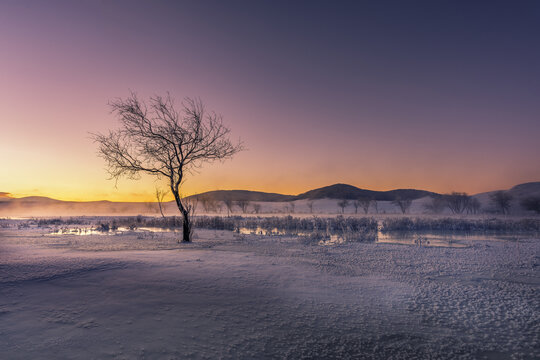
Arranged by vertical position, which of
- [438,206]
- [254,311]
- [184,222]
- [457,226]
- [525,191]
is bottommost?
[457,226]

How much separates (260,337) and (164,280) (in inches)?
102

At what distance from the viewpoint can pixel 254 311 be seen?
3980 millimetres

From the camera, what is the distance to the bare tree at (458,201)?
7031 centimetres

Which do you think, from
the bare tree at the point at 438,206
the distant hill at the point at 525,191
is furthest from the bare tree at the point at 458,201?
the distant hill at the point at 525,191

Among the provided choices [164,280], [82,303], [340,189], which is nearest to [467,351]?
[164,280]

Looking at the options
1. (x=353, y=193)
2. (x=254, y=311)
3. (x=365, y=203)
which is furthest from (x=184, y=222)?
(x=353, y=193)

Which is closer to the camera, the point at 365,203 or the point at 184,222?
the point at 184,222

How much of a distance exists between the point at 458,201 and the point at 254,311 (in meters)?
83.0

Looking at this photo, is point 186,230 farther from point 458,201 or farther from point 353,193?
point 353,193

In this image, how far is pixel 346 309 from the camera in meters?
4.19

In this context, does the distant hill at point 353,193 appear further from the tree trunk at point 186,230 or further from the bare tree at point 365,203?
the tree trunk at point 186,230

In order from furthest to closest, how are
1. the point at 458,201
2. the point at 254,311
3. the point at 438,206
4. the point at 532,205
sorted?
the point at 438,206 < the point at 458,201 < the point at 532,205 < the point at 254,311

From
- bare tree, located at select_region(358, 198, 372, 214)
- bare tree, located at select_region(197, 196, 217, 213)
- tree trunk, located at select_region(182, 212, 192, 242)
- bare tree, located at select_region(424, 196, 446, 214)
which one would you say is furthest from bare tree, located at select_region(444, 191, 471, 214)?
tree trunk, located at select_region(182, 212, 192, 242)

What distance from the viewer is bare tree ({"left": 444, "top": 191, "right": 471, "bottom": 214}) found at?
2768 inches
